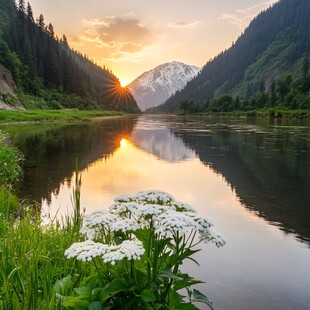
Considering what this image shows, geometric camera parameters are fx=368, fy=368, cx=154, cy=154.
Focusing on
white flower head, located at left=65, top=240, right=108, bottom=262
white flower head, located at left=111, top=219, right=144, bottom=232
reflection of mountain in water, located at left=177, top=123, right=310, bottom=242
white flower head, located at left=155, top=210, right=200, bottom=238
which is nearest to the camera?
white flower head, located at left=65, top=240, right=108, bottom=262

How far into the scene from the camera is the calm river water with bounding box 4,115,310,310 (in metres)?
9.41

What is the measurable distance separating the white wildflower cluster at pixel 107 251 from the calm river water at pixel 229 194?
191 inches

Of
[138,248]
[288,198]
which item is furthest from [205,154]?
[138,248]

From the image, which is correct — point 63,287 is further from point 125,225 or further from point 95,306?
point 125,225

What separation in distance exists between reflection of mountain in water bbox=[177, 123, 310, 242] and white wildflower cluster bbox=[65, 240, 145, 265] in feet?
33.6

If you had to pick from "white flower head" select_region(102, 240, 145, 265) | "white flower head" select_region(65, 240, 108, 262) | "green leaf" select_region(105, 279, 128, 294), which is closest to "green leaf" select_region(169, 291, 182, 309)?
"green leaf" select_region(105, 279, 128, 294)

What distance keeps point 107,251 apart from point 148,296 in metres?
0.80

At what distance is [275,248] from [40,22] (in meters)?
194

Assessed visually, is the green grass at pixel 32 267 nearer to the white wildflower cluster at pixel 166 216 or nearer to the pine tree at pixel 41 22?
the white wildflower cluster at pixel 166 216

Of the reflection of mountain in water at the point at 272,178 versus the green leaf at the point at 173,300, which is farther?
the reflection of mountain in water at the point at 272,178

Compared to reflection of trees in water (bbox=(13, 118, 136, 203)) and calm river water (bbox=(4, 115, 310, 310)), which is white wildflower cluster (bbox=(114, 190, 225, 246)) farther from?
reflection of trees in water (bbox=(13, 118, 136, 203))

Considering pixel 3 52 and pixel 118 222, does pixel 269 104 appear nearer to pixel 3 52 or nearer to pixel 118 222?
pixel 3 52

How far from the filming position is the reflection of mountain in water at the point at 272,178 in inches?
610

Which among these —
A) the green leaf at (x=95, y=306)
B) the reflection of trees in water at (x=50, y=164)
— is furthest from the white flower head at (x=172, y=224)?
the reflection of trees in water at (x=50, y=164)
